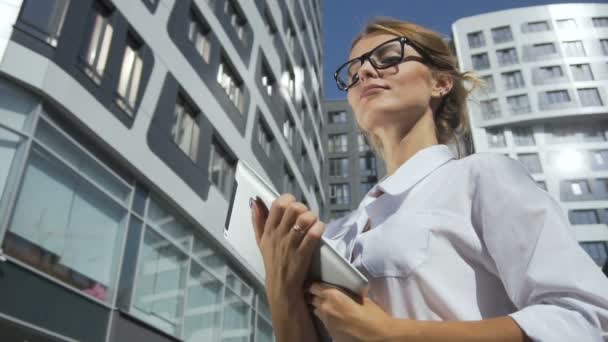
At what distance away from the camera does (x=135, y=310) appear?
8.95 m

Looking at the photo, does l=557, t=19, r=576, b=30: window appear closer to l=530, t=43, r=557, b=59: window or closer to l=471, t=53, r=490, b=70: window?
l=530, t=43, r=557, b=59: window

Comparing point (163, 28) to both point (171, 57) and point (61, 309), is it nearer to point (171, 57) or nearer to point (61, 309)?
point (171, 57)

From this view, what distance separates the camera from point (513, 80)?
42625mm

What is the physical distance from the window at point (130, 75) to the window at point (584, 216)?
3567 centimetres

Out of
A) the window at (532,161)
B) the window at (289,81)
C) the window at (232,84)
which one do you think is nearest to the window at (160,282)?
the window at (232,84)

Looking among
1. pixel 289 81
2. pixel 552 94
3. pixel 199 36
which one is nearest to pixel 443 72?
pixel 199 36

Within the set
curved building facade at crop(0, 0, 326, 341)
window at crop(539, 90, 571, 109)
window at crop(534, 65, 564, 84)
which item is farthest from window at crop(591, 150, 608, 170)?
curved building facade at crop(0, 0, 326, 341)

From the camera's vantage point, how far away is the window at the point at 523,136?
4181cm

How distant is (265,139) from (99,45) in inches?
343

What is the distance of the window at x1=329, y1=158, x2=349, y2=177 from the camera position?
149ft

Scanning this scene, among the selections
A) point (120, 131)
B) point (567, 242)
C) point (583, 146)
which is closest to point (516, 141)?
point (583, 146)

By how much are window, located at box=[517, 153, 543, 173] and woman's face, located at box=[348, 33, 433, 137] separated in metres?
42.0

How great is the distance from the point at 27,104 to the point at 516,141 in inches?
1617

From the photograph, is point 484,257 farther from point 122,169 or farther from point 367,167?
point 367,167
